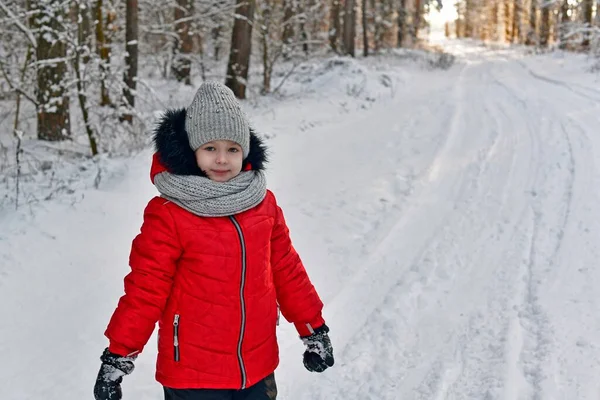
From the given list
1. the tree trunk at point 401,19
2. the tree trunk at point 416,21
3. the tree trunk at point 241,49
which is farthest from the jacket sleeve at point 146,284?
the tree trunk at point 416,21

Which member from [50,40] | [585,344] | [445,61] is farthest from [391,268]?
[445,61]

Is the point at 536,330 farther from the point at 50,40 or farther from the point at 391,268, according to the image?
the point at 50,40

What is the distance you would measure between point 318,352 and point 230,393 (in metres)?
0.45

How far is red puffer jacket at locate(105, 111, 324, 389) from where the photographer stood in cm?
229

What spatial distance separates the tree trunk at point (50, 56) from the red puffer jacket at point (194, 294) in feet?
18.8

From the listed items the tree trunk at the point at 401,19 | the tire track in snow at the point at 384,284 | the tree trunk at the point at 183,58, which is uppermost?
the tree trunk at the point at 401,19

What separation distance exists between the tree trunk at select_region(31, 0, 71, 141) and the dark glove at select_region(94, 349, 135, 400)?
5.87m

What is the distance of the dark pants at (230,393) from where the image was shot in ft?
7.88

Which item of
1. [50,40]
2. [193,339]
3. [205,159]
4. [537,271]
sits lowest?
[537,271]

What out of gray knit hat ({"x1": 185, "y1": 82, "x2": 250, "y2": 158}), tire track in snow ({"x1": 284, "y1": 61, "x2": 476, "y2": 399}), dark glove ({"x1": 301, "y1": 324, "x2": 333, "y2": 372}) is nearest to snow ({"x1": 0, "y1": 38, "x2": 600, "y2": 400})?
tire track in snow ({"x1": 284, "y1": 61, "x2": 476, "y2": 399})

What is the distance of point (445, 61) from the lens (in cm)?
2594

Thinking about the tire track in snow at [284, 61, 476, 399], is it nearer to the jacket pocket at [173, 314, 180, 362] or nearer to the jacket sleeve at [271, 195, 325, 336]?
the jacket sleeve at [271, 195, 325, 336]

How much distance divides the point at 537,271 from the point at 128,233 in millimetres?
3836

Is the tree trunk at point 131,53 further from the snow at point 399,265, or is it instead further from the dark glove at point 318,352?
the dark glove at point 318,352
